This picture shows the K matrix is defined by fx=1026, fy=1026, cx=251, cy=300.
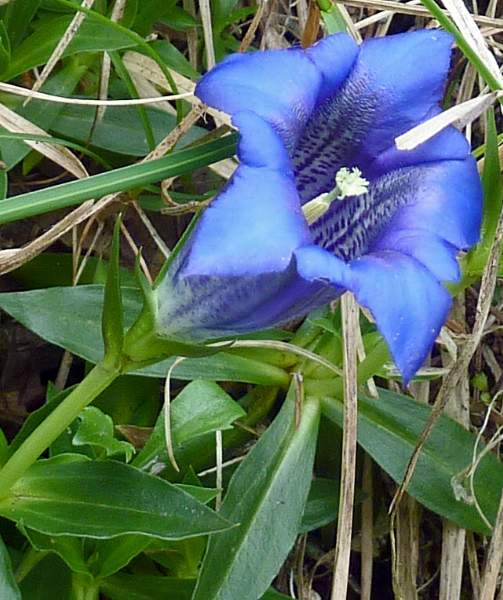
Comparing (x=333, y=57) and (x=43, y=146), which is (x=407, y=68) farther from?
(x=43, y=146)

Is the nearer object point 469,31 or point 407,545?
point 469,31

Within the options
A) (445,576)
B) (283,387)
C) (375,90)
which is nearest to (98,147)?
(283,387)

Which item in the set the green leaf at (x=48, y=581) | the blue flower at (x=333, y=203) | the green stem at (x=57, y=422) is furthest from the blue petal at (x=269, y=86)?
the green leaf at (x=48, y=581)

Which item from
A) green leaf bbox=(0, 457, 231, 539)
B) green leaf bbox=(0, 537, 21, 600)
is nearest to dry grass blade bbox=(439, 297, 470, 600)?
green leaf bbox=(0, 457, 231, 539)

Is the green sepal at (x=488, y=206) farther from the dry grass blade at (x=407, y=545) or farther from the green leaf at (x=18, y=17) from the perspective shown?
the green leaf at (x=18, y=17)

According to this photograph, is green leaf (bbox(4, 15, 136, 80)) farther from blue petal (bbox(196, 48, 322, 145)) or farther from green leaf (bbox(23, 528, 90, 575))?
green leaf (bbox(23, 528, 90, 575))

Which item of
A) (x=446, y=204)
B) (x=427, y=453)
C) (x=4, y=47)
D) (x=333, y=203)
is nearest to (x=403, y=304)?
(x=446, y=204)
